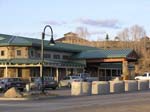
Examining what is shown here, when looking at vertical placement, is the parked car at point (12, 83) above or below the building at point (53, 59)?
below

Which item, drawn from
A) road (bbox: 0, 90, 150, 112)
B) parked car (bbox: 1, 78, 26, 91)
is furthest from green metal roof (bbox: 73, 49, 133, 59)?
road (bbox: 0, 90, 150, 112)

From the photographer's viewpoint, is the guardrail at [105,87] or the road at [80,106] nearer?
the road at [80,106]

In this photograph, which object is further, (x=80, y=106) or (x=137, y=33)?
(x=137, y=33)

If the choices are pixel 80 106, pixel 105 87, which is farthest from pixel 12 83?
pixel 80 106

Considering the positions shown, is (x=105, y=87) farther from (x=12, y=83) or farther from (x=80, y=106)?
(x=80, y=106)

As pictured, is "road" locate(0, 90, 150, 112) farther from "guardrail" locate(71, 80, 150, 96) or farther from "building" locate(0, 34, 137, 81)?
"building" locate(0, 34, 137, 81)

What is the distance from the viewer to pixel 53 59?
223 feet

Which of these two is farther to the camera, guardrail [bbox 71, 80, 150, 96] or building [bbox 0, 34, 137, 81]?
building [bbox 0, 34, 137, 81]

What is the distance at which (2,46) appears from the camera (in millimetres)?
62625

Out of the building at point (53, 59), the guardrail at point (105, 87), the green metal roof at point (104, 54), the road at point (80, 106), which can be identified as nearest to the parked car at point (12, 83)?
the guardrail at point (105, 87)

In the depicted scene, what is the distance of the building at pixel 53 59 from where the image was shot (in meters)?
61.2

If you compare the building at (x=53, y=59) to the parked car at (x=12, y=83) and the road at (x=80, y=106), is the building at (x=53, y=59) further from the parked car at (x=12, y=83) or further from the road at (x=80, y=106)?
the road at (x=80, y=106)

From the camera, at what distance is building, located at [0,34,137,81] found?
6122 centimetres

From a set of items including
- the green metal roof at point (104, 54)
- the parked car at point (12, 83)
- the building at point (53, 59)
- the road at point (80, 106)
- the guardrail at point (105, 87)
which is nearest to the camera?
the road at point (80, 106)
